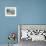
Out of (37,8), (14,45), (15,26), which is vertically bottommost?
(14,45)

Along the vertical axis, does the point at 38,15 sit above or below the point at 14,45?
above

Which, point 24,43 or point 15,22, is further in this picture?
point 15,22

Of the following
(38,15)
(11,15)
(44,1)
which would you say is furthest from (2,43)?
(44,1)

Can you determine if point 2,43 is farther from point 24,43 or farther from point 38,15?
point 38,15

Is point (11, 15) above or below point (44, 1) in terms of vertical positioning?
below

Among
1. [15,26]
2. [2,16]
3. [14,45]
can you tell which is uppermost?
[2,16]

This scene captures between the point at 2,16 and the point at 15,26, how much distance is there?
457 mm

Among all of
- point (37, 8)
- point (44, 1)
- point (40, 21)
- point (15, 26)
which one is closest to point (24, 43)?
point (15, 26)

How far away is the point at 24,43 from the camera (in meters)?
3.19

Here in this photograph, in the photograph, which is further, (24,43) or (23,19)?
(23,19)

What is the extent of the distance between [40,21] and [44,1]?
0.57 meters

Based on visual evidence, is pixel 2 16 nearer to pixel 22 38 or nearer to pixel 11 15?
pixel 11 15

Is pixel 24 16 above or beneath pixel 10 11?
beneath

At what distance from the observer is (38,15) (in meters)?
3.45
